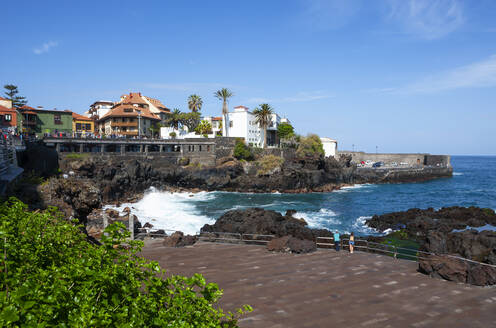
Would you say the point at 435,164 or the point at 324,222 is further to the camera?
the point at 435,164

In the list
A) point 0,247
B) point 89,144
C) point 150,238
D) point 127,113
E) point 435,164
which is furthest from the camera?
point 435,164

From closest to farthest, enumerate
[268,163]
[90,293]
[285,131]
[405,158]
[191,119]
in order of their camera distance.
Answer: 1. [90,293]
2. [268,163]
3. [191,119]
4. [285,131]
5. [405,158]

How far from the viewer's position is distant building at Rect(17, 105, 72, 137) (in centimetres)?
7062

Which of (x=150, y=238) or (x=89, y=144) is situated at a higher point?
(x=89, y=144)

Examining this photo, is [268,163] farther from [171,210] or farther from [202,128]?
[171,210]

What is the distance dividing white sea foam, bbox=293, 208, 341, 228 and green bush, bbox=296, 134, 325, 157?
3910cm

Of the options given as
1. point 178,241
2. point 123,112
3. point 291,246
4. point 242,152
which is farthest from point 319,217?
point 123,112

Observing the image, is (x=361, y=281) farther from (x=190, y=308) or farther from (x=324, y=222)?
(x=324, y=222)

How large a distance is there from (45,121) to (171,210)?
46116mm

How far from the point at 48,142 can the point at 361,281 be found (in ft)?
204

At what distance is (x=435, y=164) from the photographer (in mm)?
120750

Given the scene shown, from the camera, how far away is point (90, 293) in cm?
488

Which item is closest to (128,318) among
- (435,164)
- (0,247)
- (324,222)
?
(0,247)

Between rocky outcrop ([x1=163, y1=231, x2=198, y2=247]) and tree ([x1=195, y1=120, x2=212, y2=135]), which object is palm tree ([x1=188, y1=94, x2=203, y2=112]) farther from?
rocky outcrop ([x1=163, y1=231, x2=198, y2=247])
